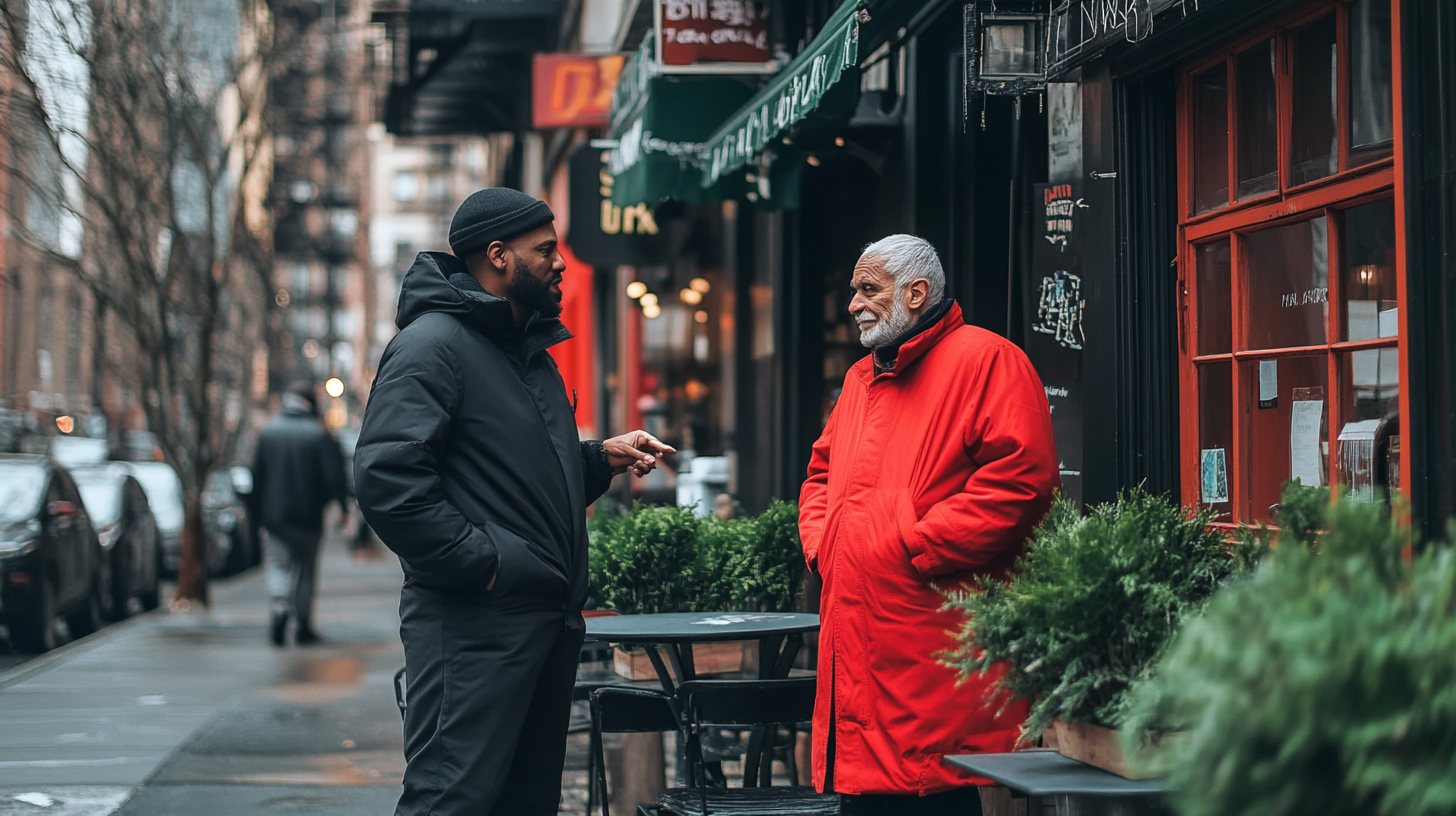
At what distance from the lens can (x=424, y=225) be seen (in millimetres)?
117000

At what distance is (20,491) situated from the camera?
40.3ft

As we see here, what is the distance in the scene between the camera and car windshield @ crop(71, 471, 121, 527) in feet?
51.2

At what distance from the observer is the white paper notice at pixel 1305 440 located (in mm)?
4000

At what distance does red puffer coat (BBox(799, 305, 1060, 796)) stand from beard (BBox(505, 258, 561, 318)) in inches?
35.1

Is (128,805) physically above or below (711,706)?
below

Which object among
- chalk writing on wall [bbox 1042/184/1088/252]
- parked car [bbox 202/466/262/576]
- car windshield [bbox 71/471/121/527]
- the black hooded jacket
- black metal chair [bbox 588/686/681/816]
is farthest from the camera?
parked car [bbox 202/466/262/576]

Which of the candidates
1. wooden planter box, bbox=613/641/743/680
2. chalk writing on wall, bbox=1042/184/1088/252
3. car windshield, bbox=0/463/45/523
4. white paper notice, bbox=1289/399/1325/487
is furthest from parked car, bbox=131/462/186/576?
white paper notice, bbox=1289/399/1325/487

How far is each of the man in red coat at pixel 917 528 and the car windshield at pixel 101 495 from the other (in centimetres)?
1310

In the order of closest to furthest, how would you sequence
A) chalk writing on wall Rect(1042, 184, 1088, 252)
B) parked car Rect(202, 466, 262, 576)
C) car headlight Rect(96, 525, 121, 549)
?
chalk writing on wall Rect(1042, 184, 1088, 252) → car headlight Rect(96, 525, 121, 549) → parked car Rect(202, 466, 262, 576)

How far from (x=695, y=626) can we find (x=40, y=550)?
8845 millimetres

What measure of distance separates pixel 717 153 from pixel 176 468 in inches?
407

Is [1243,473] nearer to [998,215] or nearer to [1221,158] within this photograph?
[1221,158]

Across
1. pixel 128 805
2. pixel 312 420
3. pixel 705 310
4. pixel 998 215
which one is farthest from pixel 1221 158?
pixel 312 420

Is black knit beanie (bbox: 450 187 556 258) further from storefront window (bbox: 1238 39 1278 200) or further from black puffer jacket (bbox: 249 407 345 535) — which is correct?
black puffer jacket (bbox: 249 407 345 535)
